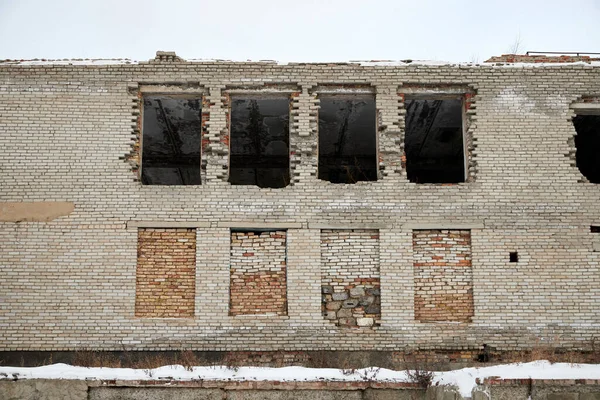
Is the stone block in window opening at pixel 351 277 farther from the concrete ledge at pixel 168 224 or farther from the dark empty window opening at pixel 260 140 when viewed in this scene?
the dark empty window opening at pixel 260 140

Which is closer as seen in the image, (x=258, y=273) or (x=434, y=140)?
(x=258, y=273)

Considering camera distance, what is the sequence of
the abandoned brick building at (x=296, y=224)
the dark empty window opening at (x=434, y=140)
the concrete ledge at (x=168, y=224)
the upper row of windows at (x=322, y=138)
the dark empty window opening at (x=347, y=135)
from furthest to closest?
1. the dark empty window opening at (x=434, y=140)
2. the upper row of windows at (x=322, y=138)
3. the dark empty window opening at (x=347, y=135)
4. the concrete ledge at (x=168, y=224)
5. the abandoned brick building at (x=296, y=224)

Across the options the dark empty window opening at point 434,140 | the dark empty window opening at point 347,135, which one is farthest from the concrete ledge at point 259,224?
the dark empty window opening at point 434,140

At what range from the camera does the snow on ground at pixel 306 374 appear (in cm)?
903

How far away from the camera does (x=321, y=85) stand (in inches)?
483

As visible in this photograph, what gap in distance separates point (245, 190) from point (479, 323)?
4500mm

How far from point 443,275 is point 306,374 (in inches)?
136

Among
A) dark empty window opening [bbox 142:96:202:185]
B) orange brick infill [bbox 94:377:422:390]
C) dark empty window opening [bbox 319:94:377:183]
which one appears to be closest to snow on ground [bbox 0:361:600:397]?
orange brick infill [bbox 94:377:422:390]

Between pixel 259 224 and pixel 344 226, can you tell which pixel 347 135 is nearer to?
pixel 344 226

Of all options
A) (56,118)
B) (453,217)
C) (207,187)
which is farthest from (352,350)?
(56,118)

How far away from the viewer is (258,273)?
11.6 m

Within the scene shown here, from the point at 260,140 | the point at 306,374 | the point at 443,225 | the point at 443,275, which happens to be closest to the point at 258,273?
the point at 306,374

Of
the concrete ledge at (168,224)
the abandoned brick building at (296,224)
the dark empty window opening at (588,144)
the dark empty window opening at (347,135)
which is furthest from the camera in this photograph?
the dark empty window opening at (588,144)

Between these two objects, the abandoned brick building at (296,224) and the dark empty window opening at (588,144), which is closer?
the abandoned brick building at (296,224)
